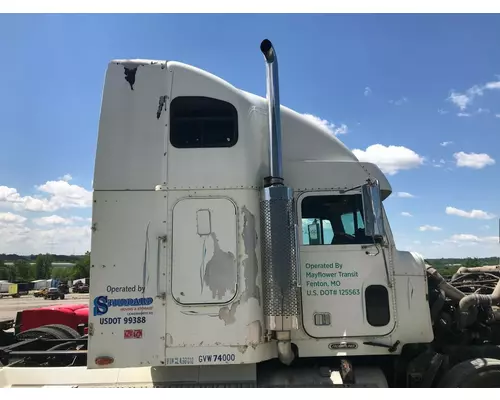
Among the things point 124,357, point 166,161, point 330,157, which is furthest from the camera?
point 330,157

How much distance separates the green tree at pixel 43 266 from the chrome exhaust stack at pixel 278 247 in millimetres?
115805

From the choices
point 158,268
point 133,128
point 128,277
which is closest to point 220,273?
point 158,268

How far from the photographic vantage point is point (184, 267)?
13.1 ft

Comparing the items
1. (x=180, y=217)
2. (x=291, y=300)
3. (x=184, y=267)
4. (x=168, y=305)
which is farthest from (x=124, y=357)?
(x=291, y=300)

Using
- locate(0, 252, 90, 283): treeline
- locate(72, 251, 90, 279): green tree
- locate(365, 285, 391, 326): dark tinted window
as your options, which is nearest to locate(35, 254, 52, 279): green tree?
locate(0, 252, 90, 283): treeline

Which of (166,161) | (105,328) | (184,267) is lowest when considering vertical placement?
(105,328)

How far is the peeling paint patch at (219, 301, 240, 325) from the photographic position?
394 centimetres

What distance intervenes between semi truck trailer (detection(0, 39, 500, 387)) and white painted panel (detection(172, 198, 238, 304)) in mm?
10

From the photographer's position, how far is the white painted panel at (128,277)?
12.8 ft

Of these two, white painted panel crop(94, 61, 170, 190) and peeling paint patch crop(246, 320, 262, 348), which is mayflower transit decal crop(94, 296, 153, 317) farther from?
white painted panel crop(94, 61, 170, 190)

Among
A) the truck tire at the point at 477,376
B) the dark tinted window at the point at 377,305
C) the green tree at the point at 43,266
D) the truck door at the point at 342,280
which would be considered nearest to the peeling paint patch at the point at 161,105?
the truck door at the point at 342,280

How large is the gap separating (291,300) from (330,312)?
55 centimetres

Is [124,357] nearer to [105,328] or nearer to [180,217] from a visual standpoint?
[105,328]

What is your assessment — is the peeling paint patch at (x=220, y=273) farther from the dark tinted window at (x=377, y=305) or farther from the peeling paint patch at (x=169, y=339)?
the dark tinted window at (x=377, y=305)
